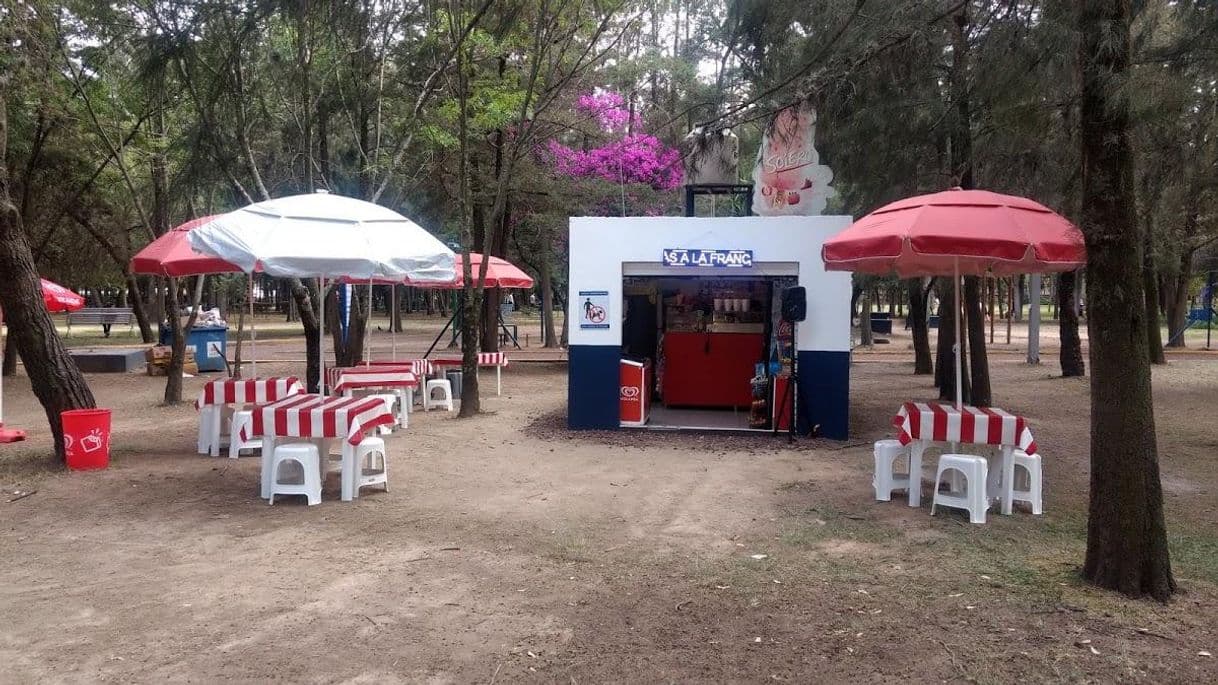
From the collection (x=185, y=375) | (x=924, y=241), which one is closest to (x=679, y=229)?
(x=924, y=241)

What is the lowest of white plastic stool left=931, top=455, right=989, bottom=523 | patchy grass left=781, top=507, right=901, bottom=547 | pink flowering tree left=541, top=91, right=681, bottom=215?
patchy grass left=781, top=507, right=901, bottom=547

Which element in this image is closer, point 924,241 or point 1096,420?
point 1096,420

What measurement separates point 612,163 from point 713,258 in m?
11.2

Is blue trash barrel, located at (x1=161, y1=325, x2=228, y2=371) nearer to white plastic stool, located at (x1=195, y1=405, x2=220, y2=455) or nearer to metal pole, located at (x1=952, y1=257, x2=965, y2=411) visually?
white plastic stool, located at (x1=195, y1=405, x2=220, y2=455)

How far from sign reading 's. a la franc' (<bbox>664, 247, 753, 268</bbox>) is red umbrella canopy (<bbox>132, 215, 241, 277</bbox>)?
14.9 feet

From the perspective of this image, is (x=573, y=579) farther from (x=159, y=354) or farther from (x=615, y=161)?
(x=615, y=161)

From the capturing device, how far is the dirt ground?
3562 millimetres

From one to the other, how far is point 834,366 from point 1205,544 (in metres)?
4.36

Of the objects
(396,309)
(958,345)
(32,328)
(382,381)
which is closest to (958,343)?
(958,345)

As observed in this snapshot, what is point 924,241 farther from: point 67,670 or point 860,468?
point 67,670

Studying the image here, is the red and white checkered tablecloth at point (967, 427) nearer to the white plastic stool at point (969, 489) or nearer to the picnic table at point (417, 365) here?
the white plastic stool at point (969, 489)

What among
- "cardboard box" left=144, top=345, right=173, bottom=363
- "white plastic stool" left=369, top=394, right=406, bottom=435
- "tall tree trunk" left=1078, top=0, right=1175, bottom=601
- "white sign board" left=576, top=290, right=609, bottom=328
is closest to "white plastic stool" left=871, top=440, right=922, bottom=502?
"tall tree trunk" left=1078, top=0, right=1175, bottom=601

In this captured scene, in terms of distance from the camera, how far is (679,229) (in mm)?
9484

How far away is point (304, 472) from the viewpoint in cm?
646
